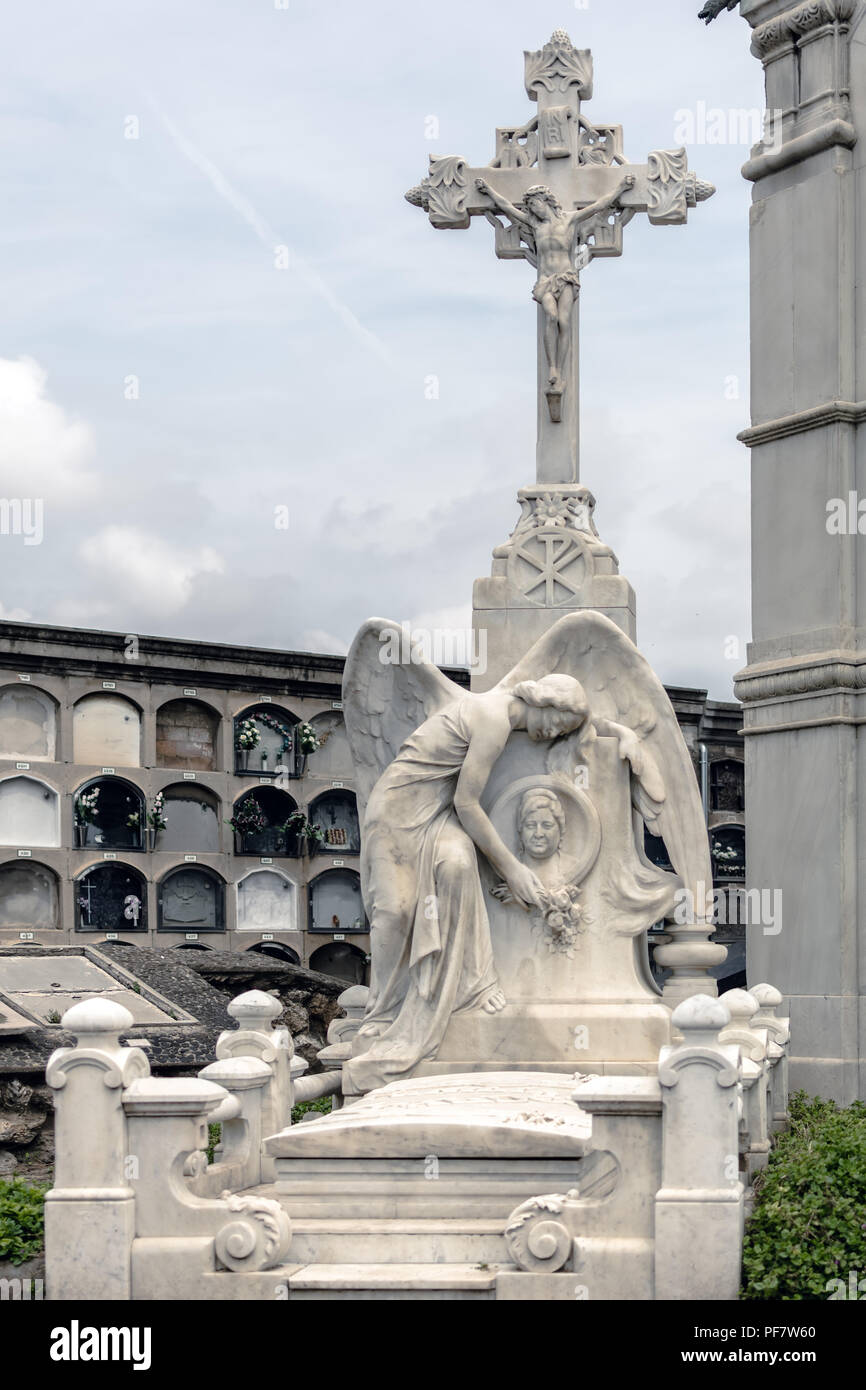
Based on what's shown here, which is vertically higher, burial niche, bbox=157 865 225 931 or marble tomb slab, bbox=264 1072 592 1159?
burial niche, bbox=157 865 225 931

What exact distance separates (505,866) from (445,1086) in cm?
144

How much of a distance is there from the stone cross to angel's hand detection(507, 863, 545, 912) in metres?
2.72

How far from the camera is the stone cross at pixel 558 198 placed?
1176 centimetres

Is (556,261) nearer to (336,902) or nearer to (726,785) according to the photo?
(336,902)

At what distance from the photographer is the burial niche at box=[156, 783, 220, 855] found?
29234 millimetres

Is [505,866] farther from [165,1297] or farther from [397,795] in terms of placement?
[165,1297]

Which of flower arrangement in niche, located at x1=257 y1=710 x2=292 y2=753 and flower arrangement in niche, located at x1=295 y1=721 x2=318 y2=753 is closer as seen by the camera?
flower arrangement in niche, located at x1=295 y1=721 x2=318 y2=753

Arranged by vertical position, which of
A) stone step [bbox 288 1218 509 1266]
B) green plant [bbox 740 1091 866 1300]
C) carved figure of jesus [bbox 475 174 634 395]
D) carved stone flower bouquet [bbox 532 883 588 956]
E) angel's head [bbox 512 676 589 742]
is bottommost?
stone step [bbox 288 1218 509 1266]

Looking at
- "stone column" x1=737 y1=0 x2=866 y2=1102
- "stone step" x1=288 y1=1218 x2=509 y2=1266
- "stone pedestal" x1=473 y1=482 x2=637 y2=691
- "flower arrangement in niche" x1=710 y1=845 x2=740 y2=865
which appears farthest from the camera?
"flower arrangement in niche" x1=710 y1=845 x2=740 y2=865

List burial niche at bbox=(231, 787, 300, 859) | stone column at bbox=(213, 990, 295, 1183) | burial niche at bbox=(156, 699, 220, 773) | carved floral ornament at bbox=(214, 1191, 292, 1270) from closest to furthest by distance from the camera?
carved floral ornament at bbox=(214, 1191, 292, 1270) < stone column at bbox=(213, 990, 295, 1183) < burial niche at bbox=(156, 699, 220, 773) < burial niche at bbox=(231, 787, 300, 859)

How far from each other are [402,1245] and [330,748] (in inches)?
919

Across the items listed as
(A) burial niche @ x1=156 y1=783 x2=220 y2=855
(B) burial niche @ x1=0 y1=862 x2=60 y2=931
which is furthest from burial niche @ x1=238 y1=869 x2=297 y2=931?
(B) burial niche @ x1=0 y1=862 x2=60 y2=931

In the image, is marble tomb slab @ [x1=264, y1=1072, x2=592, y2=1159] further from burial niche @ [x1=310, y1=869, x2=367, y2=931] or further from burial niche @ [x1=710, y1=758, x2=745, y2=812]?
burial niche @ [x1=710, y1=758, x2=745, y2=812]

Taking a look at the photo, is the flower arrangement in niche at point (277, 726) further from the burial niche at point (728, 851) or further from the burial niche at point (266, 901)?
the burial niche at point (728, 851)
